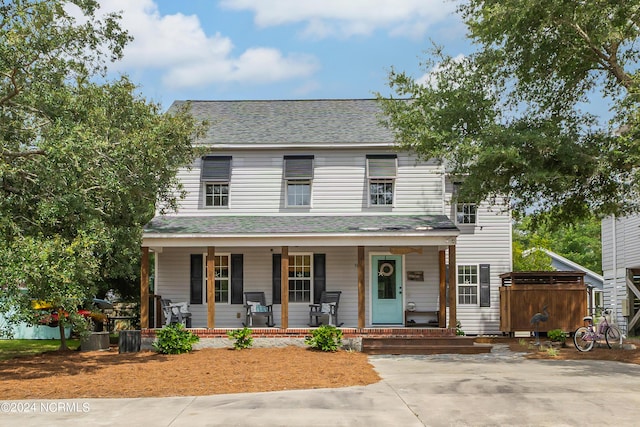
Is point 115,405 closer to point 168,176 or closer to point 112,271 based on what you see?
point 168,176

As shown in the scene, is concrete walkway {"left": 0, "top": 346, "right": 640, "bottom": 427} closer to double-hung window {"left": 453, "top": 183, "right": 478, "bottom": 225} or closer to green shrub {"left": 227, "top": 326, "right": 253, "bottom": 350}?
green shrub {"left": 227, "top": 326, "right": 253, "bottom": 350}

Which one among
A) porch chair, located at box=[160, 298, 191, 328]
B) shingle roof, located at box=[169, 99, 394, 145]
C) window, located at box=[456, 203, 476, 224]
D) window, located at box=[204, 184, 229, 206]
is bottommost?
porch chair, located at box=[160, 298, 191, 328]

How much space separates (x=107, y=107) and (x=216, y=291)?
6582 mm

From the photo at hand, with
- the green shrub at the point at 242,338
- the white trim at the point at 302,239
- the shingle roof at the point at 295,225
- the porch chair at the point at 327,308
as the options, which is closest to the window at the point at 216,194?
the shingle roof at the point at 295,225

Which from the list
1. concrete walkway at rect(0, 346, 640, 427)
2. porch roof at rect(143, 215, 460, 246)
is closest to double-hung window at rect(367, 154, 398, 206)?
porch roof at rect(143, 215, 460, 246)

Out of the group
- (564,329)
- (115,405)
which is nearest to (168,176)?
(115,405)

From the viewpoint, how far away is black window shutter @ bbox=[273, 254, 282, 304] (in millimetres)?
20031

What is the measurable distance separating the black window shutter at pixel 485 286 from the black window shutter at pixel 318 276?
576 cm

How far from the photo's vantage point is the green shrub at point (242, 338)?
17.5 metres

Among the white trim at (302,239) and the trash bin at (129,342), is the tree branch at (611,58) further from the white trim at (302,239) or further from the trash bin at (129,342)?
the trash bin at (129,342)

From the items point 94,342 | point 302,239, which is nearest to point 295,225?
point 302,239

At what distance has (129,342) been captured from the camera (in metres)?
17.6

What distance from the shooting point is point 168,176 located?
17.3 m

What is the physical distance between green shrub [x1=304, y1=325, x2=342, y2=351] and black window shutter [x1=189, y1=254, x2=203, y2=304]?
4.35 meters
